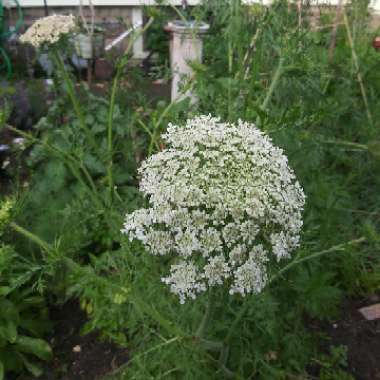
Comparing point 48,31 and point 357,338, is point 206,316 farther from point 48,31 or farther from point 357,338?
point 48,31

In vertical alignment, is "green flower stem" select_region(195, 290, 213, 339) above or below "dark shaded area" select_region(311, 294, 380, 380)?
above

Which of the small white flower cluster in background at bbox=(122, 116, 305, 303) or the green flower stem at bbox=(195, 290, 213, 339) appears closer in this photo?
the small white flower cluster in background at bbox=(122, 116, 305, 303)

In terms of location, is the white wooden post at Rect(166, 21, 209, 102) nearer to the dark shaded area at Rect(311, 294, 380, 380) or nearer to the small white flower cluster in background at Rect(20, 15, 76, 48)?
the small white flower cluster in background at Rect(20, 15, 76, 48)

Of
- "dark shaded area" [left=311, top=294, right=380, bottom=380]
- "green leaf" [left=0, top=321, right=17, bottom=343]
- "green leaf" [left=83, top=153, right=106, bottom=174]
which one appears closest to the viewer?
"green leaf" [left=0, top=321, right=17, bottom=343]

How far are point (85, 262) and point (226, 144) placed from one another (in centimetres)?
220

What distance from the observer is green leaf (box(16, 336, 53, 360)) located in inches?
125

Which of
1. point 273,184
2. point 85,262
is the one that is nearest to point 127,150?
point 85,262

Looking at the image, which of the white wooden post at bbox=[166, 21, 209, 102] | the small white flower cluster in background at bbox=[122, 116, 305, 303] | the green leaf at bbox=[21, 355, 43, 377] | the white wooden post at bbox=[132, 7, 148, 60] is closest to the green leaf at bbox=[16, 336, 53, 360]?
the green leaf at bbox=[21, 355, 43, 377]

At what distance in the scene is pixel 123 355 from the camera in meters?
3.26

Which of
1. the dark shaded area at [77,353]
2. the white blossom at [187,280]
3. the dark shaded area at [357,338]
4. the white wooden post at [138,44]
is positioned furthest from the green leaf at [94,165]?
the white wooden post at [138,44]

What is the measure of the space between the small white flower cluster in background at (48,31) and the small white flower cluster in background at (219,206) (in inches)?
53.0

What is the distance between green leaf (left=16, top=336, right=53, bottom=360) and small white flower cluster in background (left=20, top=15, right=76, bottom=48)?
5.62 feet

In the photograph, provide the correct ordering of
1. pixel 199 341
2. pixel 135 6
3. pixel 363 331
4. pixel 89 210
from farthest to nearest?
pixel 135 6, pixel 363 331, pixel 89 210, pixel 199 341

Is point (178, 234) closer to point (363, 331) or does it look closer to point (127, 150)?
point (127, 150)
